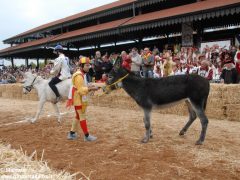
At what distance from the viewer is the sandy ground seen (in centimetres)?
509

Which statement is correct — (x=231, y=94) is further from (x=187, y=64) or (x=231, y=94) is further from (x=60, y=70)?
(x=60, y=70)

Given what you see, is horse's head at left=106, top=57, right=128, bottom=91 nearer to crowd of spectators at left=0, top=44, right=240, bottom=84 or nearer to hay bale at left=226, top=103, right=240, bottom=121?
crowd of spectators at left=0, top=44, right=240, bottom=84

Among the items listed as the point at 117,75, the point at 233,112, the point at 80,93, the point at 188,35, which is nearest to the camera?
the point at 80,93

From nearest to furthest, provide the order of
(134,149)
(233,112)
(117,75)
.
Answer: (134,149)
(117,75)
(233,112)

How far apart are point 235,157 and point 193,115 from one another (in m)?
1.94

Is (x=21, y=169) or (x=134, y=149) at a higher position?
(x=21, y=169)

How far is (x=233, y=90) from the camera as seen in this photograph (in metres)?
10.0

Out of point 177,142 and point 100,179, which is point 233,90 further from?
point 100,179

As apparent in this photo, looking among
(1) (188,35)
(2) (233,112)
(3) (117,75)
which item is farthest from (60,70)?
(1) (188,35)

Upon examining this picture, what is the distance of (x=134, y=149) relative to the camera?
6.42 metres

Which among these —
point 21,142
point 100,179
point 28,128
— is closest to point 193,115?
point 100,179

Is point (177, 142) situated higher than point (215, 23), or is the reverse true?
point (215, 23)

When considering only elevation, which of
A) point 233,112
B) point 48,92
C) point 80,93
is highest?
point 80,93

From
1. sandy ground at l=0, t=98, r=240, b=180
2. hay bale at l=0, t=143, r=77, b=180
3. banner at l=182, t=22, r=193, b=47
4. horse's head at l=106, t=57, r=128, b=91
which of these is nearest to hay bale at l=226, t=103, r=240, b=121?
sandy ground at l=0, t=98, r=240, b=180
